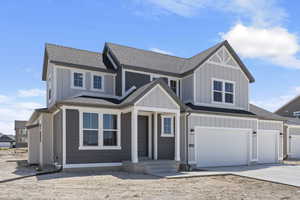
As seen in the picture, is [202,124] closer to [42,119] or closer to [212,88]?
[212,88]

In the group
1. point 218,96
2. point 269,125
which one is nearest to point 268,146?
point 269,125

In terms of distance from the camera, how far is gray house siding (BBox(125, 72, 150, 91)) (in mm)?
15906

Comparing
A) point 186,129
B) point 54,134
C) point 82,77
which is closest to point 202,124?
point 186,129

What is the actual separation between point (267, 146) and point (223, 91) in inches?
194

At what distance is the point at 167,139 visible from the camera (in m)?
15.4

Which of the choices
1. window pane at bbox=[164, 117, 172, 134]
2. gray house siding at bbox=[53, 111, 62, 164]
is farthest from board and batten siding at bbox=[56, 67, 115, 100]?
window pane at bbox=[164, 117, 172, 134]

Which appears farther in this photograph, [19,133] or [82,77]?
[19,133]

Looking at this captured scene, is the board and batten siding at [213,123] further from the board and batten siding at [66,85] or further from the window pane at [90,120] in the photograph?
the board and batten siding at [66,85]

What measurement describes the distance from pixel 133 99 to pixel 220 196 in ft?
20.3

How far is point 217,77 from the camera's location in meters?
18.0

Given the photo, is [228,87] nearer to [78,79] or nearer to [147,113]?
[147,113]

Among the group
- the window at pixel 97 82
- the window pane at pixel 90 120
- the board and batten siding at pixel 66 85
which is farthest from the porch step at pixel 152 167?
the window at pixel 97 82

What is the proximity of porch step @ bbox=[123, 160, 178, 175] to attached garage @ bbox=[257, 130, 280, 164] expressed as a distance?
7878mm

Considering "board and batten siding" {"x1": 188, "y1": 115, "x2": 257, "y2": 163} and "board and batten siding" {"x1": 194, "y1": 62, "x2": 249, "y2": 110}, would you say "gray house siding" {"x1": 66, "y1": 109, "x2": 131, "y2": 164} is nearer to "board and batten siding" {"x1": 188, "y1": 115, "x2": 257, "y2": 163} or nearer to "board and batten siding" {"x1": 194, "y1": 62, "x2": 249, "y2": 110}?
"board and batten siding" {"x1": 188, "y1": 115, "x2": 257, "y2": 163}
